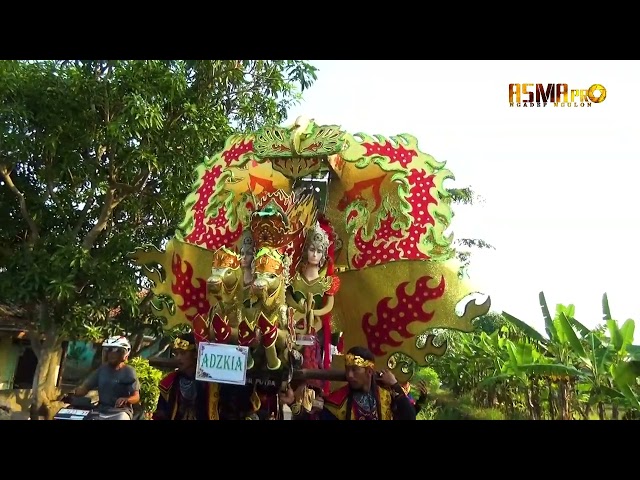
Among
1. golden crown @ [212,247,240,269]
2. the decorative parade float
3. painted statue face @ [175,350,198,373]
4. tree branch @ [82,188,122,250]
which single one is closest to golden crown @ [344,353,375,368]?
the decorative parade float

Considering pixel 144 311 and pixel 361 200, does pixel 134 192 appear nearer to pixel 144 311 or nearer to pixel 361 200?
pixel 144 311

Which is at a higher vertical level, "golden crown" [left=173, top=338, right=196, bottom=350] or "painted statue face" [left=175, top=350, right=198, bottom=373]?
"golden crown" [left=173, top=338, right=196, bottom=350]

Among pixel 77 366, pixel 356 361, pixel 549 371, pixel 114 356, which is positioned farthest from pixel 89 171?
pixel 77 366

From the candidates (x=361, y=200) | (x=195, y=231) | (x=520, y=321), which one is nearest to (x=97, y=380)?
(x=195, y=231)

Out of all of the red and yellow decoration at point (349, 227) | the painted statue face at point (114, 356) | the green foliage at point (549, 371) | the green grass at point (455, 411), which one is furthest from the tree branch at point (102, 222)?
the green grass at point (455, 411)

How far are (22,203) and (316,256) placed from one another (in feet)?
16.6

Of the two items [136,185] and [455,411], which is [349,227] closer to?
[136,185]

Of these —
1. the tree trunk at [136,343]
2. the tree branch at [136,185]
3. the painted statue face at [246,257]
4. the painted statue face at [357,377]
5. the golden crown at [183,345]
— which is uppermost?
→ the tree branch at [136,185]

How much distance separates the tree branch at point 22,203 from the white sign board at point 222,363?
4629mm

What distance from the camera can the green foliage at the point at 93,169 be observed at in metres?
7.43

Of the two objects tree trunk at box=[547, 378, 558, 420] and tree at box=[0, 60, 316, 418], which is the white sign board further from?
tree trunk at box=[547, 378, 558, 420]

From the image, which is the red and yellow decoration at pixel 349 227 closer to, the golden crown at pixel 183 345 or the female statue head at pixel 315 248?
the female statue head at pixel 315 248

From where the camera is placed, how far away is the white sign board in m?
4.62

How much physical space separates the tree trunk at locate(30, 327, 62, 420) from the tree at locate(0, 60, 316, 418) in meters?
0.02
